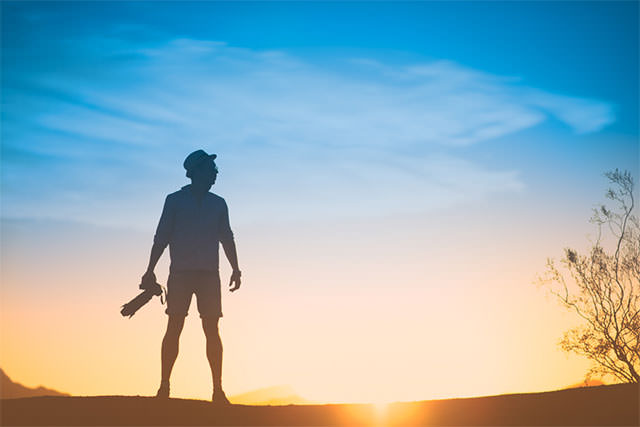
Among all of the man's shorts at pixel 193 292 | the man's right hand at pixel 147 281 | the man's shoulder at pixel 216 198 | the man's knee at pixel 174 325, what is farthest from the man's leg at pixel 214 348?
the man's shoulder at pixel 216 198

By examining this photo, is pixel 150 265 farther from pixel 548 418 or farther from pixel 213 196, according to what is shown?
pixel 548 418

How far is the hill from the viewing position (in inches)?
329

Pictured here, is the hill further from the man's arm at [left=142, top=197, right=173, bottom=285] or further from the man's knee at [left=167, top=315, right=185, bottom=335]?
the man's arm at [left=142, top=197, right=173, bottom=285]

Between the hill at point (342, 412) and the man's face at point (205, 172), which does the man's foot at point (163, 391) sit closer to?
the hill at point (342, 412)

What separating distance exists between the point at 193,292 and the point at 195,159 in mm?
2243

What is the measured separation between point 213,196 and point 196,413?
12.2 feet

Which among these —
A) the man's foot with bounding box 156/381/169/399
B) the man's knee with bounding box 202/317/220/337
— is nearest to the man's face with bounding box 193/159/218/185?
the man's knee with bounding box 202/317/220/337

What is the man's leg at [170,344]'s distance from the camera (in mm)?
9844

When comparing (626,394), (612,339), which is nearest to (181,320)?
(626,394)

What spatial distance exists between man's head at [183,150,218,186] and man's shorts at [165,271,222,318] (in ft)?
5.21

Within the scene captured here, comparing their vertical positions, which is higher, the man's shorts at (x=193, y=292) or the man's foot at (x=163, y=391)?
the man's shorts at (x=193, y=292)

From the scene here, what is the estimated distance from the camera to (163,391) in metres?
9.67

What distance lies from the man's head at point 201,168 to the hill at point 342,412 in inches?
142

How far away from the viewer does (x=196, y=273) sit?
10195 mm
